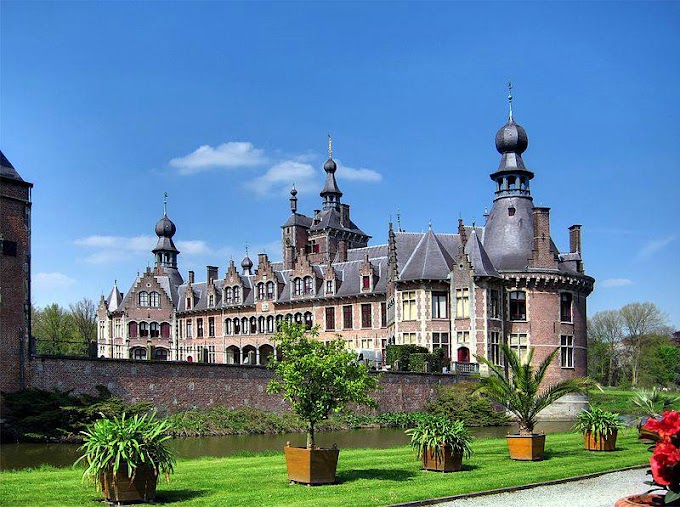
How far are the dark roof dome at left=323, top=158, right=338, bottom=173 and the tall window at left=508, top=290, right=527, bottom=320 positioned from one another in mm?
27880

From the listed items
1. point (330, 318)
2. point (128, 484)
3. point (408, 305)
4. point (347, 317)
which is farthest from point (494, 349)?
point (128, 484)

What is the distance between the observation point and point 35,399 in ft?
91.3

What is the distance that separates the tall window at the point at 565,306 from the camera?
159 feet

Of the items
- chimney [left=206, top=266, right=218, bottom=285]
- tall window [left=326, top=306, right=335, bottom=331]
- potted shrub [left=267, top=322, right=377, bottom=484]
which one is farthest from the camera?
chimney [left=206, top=266, right=218, bottom=285]

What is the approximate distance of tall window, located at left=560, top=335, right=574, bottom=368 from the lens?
159ft

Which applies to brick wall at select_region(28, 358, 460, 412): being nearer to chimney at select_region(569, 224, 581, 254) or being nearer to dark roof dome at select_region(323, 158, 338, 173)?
chimney at select_region(569, 224, 581, 254)

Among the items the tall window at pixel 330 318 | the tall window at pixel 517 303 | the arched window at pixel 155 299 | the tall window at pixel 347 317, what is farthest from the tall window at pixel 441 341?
the arched window at pixel 155 299

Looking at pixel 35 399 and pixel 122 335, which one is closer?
pixel 35 399

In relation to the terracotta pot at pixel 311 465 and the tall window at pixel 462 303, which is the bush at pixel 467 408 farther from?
the terracotta pot at pixel 311 465

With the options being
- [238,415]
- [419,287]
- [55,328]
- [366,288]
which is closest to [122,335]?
[55,328]

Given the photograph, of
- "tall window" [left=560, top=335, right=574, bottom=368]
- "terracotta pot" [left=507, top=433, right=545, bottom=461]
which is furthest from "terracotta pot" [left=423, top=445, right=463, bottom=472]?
"tall window" [left=560, top=335, right=574, bottom=368]

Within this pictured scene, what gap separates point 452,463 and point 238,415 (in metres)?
19.9

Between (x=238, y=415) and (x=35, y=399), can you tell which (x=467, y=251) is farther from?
(x=35, y=399)

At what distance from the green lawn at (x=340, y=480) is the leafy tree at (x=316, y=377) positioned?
1348 millimetres
